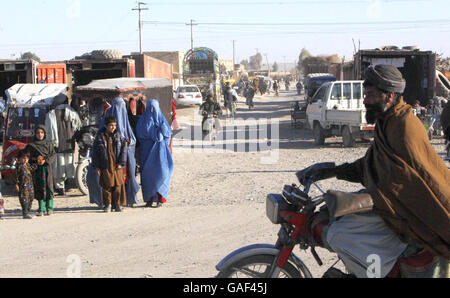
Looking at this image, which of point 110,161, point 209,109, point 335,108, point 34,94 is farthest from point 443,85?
point 110,161

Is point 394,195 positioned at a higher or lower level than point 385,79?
lower

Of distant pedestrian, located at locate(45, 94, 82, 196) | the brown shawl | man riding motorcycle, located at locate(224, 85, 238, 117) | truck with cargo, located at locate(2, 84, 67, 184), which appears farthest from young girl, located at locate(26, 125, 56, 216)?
man riding motorcycle, located at locate(224, 85, 238, 117)

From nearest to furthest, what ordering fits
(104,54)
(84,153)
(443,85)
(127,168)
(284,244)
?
(284,244) < (127,168) < (84,153) < (104,54) < (443,85)

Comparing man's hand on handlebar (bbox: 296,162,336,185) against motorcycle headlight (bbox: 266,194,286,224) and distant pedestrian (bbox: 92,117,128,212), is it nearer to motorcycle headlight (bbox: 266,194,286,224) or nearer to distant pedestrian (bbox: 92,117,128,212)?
motorcycle headlight (bbox: 266,194,286,224)

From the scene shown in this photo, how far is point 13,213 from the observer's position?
8.50 m

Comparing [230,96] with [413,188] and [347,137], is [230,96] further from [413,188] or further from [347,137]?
[413,188]

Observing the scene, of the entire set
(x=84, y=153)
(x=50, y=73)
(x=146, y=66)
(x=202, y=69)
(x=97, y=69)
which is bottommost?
(x=84, y=153)

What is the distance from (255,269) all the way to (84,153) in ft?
23.4

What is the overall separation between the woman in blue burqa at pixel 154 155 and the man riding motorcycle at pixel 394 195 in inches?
223

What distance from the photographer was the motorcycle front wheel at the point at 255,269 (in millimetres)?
3332

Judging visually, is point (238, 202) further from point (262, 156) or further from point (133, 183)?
point (262, 156)

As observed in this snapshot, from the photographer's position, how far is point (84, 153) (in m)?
9.94

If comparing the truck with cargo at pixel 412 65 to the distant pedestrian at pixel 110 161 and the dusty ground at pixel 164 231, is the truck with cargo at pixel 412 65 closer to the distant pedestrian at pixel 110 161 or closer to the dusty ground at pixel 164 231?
the dusty ground at pixel 164 231
